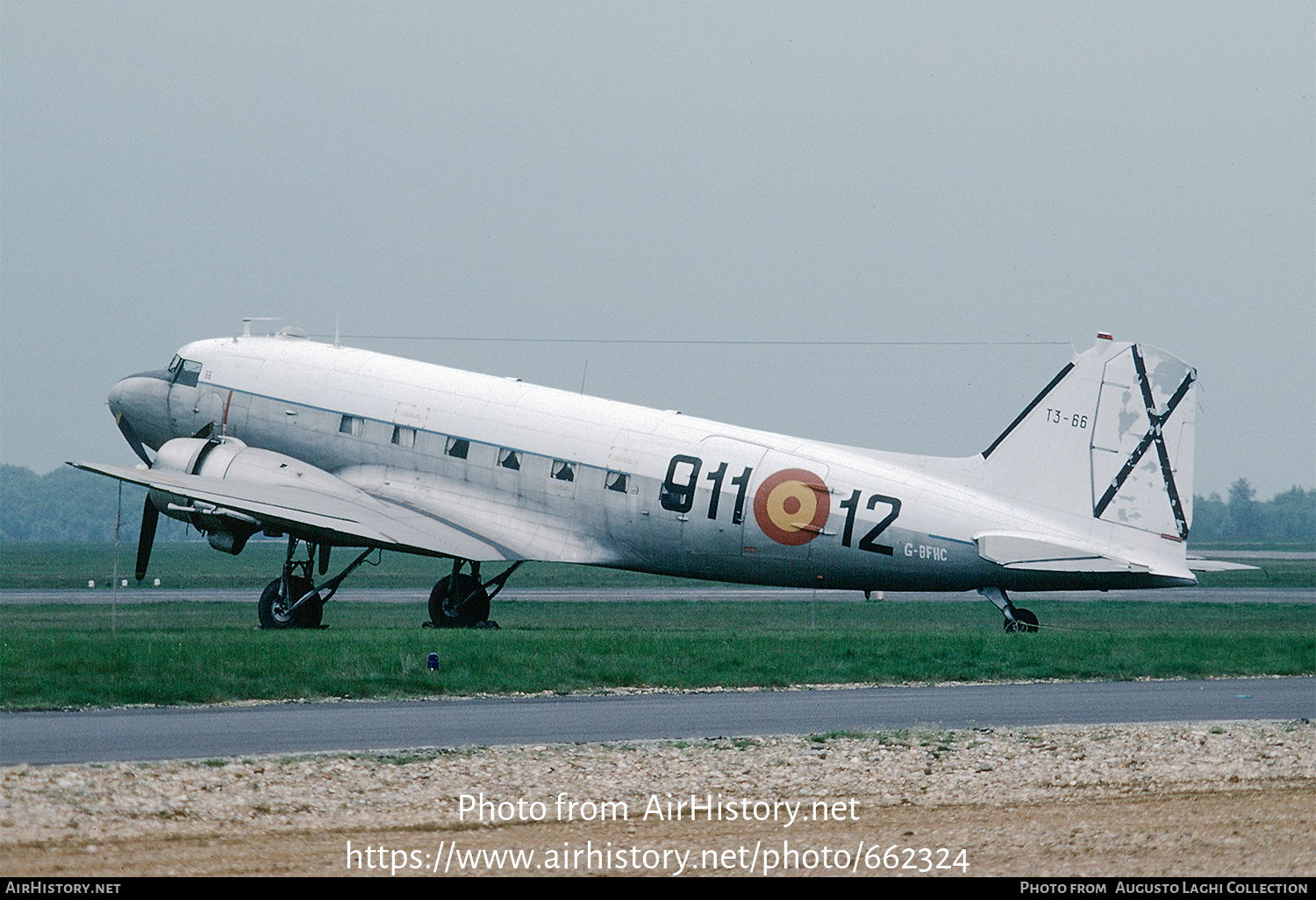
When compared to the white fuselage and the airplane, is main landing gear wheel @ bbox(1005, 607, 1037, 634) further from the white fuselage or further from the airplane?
the white fuselage

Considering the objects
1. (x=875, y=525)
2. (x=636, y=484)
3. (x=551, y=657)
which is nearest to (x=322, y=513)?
(x=636, y=484)

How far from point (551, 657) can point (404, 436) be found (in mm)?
9911

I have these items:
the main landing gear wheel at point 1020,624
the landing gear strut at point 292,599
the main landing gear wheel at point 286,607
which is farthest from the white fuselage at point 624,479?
the main landing gear wheel at point 286,607

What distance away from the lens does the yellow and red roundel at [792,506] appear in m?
30.6

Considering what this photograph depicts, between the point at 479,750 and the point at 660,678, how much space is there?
27.3 feet

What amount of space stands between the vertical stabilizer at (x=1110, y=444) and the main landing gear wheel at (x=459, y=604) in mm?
11719

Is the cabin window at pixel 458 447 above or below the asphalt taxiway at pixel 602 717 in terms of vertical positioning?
above

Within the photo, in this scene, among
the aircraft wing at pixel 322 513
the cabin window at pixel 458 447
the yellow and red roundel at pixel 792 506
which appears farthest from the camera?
the cabin window at pixel 458 447

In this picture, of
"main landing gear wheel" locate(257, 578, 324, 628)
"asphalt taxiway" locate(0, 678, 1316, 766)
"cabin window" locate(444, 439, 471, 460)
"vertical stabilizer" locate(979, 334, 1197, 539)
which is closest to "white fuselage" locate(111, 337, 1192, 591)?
"cabin window" locate(444, 439, 471, 460)

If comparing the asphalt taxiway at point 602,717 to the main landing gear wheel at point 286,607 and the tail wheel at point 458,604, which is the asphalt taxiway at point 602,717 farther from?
the main landing gear wheel at point 286,607

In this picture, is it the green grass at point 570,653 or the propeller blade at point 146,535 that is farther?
the propeller blade at point 146,535

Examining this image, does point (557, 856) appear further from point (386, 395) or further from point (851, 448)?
point (386, 395)

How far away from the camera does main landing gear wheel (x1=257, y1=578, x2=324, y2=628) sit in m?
33.2

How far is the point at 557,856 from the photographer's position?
1271cm
